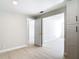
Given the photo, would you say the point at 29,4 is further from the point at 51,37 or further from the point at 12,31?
the point at 51,37

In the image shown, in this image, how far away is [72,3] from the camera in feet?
6.40

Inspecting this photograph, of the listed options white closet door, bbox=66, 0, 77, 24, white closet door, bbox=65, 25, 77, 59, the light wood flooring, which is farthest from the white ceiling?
the light wood flooring

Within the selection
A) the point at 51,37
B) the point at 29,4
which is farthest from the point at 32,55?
the point at 51,37

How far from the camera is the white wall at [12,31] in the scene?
3924mm

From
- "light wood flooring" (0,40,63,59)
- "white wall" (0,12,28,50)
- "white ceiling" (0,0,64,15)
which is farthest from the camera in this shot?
"white wall" (0,12,28,50)

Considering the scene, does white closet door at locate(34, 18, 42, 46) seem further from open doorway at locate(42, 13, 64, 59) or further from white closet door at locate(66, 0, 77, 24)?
white closet door at locate(66, 0, 77, 24)

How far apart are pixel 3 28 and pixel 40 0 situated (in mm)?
2665

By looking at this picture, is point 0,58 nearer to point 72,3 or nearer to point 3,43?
point 3,43

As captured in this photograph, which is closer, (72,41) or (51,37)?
(72,41)

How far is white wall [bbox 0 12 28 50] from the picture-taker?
392 centimetres

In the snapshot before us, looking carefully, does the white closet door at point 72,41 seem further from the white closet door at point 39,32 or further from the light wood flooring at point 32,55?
the white closet door at point 39,32

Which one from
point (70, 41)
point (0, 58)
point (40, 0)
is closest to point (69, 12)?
point (70, 41)

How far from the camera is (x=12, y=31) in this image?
4.32m

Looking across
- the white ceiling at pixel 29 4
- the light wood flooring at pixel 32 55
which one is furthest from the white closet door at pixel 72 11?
the light wood flooring at pixel 32 55
